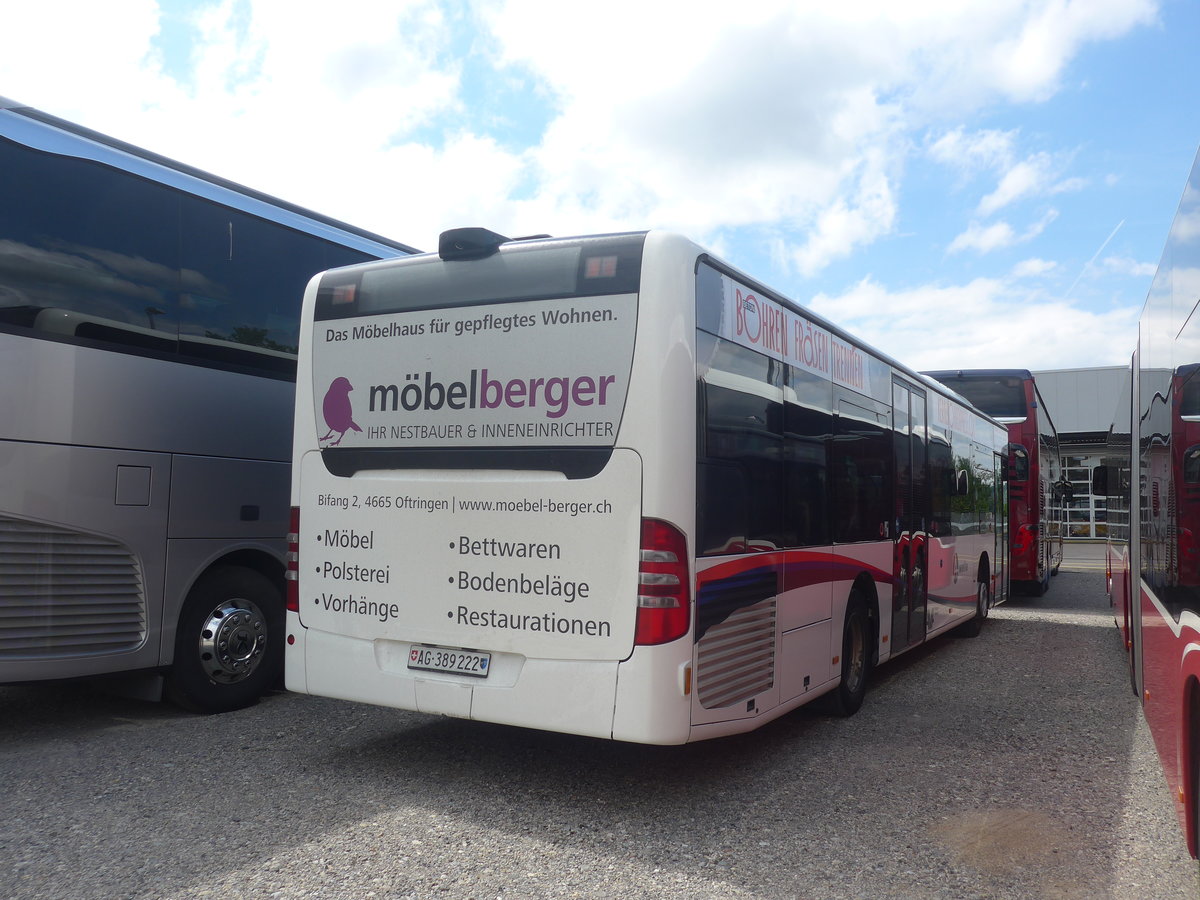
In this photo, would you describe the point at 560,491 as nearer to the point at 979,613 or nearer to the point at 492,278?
the point at 492,278

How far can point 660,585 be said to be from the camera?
4855 millimetres

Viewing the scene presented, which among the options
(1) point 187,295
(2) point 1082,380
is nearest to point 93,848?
(1) point 187,295

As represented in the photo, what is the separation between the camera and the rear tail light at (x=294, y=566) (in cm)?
593

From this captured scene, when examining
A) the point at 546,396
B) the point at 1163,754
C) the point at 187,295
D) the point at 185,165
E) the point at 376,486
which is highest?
the point at 185,165

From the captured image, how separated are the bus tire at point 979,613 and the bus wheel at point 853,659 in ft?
15.5

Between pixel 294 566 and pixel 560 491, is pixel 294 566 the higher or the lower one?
the lower one

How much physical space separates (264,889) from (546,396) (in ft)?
8.34

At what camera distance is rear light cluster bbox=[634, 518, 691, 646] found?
4836 mm

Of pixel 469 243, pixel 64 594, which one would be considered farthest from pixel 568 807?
pixel 64 594

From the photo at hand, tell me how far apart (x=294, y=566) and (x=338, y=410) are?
954mm

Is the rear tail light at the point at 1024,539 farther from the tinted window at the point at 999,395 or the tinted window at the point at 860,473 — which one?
the tinted window at the point at 860,473

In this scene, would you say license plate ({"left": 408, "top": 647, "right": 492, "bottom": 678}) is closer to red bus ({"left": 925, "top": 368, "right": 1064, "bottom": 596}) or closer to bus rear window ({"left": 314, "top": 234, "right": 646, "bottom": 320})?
bus rear window ({"left": 314, "top": 234, "right": 646, "bottom": 320})

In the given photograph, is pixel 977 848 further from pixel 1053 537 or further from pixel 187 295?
pixel 1053 537

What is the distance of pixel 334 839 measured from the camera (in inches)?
180
